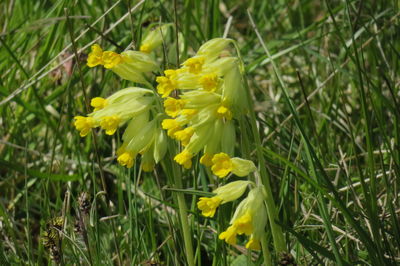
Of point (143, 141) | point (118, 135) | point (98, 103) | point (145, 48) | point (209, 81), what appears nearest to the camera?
point (209, 81)

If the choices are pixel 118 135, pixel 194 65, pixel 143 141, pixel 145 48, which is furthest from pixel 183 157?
pixel 145 48

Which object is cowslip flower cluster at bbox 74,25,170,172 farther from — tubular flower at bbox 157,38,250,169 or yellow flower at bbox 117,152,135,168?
tubular flower at bbox 157,38,250,169

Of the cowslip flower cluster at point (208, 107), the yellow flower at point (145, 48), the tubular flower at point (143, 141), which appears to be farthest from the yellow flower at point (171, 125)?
the yellow flower at point (145, 48)

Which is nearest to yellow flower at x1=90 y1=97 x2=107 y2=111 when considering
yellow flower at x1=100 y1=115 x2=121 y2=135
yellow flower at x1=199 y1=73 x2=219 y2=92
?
yellow flower at x1=100 y1=115 x2=121 y2=135

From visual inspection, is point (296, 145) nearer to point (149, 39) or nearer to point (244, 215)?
point (149, 39)

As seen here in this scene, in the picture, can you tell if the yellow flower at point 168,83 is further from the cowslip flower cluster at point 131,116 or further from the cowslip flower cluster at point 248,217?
the cowslip flower cluster at point 248,217

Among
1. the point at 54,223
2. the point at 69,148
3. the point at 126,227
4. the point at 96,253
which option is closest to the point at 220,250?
the point at 96,253

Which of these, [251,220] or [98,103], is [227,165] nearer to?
[251,220]
